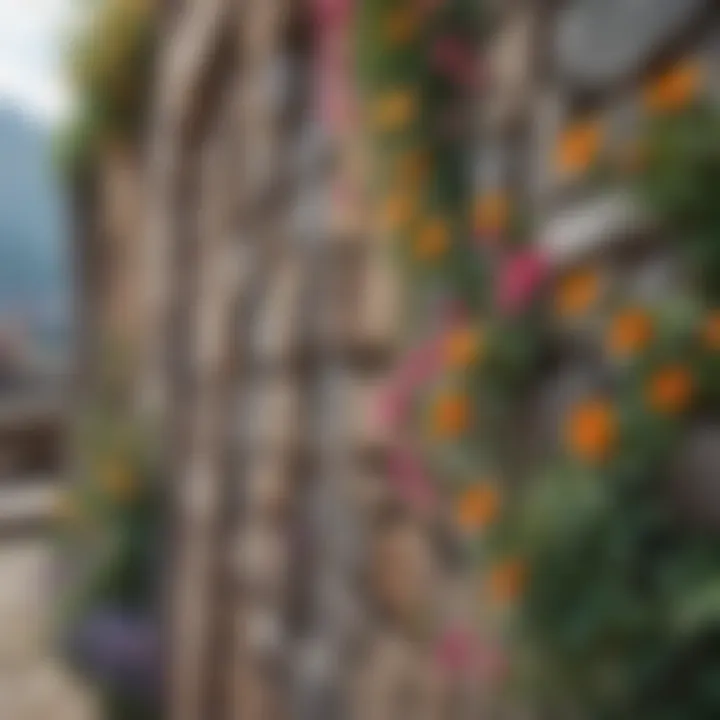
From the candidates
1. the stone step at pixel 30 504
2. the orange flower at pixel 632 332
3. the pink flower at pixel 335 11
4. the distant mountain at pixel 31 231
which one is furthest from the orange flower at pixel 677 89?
the stone step at pixel 30 504

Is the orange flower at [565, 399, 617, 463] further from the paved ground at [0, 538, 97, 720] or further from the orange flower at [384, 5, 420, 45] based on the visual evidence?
the paved ground at [0, 538, 97, 720]

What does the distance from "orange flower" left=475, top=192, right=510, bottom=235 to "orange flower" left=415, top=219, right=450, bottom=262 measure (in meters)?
0.04

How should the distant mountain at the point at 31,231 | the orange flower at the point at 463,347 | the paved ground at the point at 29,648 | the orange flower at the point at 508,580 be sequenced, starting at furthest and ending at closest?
1. the paved ground at the point at 29,648
2. the distant mountain at the point at 31,231
3. the orange flower at the point at 463,347
4. the orange flower at the point at 508,580

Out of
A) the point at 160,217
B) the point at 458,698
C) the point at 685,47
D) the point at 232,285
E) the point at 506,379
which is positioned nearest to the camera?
the point at 685,47

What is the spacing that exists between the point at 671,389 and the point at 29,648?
1279mm

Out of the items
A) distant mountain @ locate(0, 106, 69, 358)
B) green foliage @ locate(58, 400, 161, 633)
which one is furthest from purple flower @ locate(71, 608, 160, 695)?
distant mountain @ locate(0, 106, 69, 358)

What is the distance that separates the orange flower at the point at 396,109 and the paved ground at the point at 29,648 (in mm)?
860

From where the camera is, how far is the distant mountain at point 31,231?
155cm

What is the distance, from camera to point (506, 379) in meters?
0.98

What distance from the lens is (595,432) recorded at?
2.72ft

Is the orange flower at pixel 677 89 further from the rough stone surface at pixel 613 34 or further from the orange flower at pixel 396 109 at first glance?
the orange flower at pixel 396 109

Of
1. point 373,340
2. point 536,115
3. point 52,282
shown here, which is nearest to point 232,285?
point 52,282

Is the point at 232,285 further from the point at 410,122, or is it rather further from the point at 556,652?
the point at 556,652

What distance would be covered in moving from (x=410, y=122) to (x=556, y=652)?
500 mm
